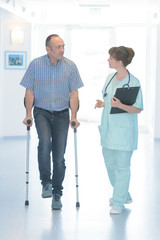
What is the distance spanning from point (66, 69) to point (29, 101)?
17.2 inches

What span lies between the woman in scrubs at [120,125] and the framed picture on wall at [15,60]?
479 centimetres

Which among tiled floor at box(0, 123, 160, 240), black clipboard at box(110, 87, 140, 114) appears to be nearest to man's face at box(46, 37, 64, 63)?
black clipboard at box(110, 87, 140, 114)

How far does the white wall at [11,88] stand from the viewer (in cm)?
870

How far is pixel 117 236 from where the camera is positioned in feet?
11.9

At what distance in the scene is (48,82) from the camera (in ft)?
14.1

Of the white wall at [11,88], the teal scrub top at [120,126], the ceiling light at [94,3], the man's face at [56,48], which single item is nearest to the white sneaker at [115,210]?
the teal scrub top at [120,126]

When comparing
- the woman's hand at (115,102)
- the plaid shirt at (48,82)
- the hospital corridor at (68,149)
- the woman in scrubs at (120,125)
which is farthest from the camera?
the plaid shirt at (48,82)

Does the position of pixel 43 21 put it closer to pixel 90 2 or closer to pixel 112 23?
pixel 112 23

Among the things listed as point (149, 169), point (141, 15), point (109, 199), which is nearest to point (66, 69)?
point (109, 199)

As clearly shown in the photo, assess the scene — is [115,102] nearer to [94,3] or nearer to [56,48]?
[56,48]

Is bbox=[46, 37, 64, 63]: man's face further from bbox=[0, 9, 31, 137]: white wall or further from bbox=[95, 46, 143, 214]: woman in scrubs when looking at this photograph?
bbox=[0, 9, 31, 137]: white wall

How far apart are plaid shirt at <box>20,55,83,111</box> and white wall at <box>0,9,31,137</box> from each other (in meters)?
4.57

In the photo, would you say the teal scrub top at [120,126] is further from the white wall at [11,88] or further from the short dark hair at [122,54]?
the white wall at [11,88]

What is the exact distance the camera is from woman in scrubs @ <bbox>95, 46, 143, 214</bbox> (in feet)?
13.7
